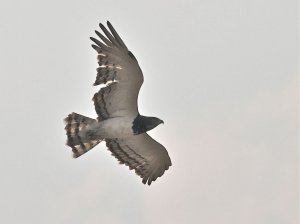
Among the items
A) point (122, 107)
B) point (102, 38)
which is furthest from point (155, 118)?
point (102, 38)

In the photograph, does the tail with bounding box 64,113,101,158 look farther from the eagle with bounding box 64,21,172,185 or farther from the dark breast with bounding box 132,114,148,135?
the dark breast with bounding box 132,114,148,135

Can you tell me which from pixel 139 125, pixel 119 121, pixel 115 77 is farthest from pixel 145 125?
pixel 115 77

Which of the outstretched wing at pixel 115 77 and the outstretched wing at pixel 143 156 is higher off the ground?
the outstretched wing at pixel 115 77

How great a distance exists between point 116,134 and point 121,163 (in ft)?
5.87

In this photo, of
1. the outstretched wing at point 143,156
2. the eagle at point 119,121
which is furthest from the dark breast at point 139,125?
the outstretched wing at point 143,156

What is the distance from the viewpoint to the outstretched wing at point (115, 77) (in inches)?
1078

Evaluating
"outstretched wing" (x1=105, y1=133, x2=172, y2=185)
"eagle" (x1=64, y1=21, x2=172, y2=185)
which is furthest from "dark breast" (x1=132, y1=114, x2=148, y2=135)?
"outstretched wing" (x1=105, y1=133, x2=172, y2=185)

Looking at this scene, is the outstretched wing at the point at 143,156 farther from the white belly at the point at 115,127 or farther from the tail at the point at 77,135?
the white belly at the point at 115,127

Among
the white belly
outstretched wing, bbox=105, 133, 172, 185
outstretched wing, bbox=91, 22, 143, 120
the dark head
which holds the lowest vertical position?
outstretched wing, bbox=105, 133, 172, 185

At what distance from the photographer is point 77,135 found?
96.9ft

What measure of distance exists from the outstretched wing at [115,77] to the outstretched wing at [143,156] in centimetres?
167

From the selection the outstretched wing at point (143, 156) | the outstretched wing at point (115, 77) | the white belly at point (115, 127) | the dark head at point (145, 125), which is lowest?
the outstretched wing at point (143, 156)

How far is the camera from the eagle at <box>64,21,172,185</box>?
27.6m

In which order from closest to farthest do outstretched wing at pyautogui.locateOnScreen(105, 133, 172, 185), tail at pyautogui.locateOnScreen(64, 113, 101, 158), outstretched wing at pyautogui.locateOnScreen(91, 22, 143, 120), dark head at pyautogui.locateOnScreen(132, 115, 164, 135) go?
outstretched wing at pyautogui.locateOnScreen(91, 22, 143, 120) < dark head at pyautogui.locateOnScreen(132, 115, 164, 135) < tail at pyautogui.locateOnScreen(64, 113, 101, 158) < outstretched wing at pyautogui.locateOnScreen(105, 133, 172, 185)
